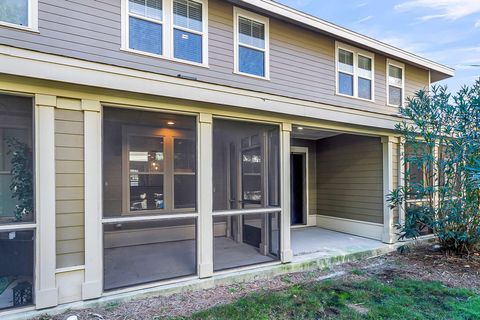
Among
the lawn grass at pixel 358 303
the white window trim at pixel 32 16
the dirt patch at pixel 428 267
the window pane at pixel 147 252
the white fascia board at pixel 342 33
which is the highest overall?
the white fascia board at pixel 342 33

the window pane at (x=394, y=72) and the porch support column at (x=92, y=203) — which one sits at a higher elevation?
the window pane at (x=394, y=72)

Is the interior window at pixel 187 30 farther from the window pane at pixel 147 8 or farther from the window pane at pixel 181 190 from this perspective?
the window pane at pixel 181 190

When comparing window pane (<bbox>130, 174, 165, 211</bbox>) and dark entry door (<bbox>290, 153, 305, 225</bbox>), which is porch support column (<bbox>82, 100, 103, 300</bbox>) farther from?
dark entry door (<bbox>290, 153, 305, 225</bbox>)

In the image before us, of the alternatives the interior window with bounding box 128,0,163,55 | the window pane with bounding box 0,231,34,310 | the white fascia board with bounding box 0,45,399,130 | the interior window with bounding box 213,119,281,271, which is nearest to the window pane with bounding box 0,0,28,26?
the interior window with bounding box 128,0,163,55

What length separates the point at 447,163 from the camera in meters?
4.89

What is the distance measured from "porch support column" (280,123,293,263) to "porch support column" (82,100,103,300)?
2.60m

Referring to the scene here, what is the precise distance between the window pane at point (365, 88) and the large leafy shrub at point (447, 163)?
2.11m

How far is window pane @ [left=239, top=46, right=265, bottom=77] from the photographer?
5820 millimetres

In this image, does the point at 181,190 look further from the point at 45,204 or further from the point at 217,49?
the point at 217,49

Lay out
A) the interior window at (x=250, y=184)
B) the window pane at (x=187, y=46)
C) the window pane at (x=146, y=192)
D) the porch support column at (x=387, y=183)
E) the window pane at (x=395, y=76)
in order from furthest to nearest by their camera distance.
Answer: the window pane at (x=395, y=76)
the porch support column at (x=387, y=183)
the window pane at (x=146, y=192)
the window pane at (x=187, y=46)
the interior window at (x=250, y=184)

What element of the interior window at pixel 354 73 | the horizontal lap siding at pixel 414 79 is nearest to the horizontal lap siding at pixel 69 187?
the interior window at pixel 354 73

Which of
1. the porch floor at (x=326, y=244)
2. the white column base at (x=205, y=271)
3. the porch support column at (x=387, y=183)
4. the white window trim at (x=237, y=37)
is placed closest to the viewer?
the white column base at (x=205, y=271)

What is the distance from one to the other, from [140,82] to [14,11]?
2710 millimetres

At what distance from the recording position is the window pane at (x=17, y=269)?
2.88 meters
